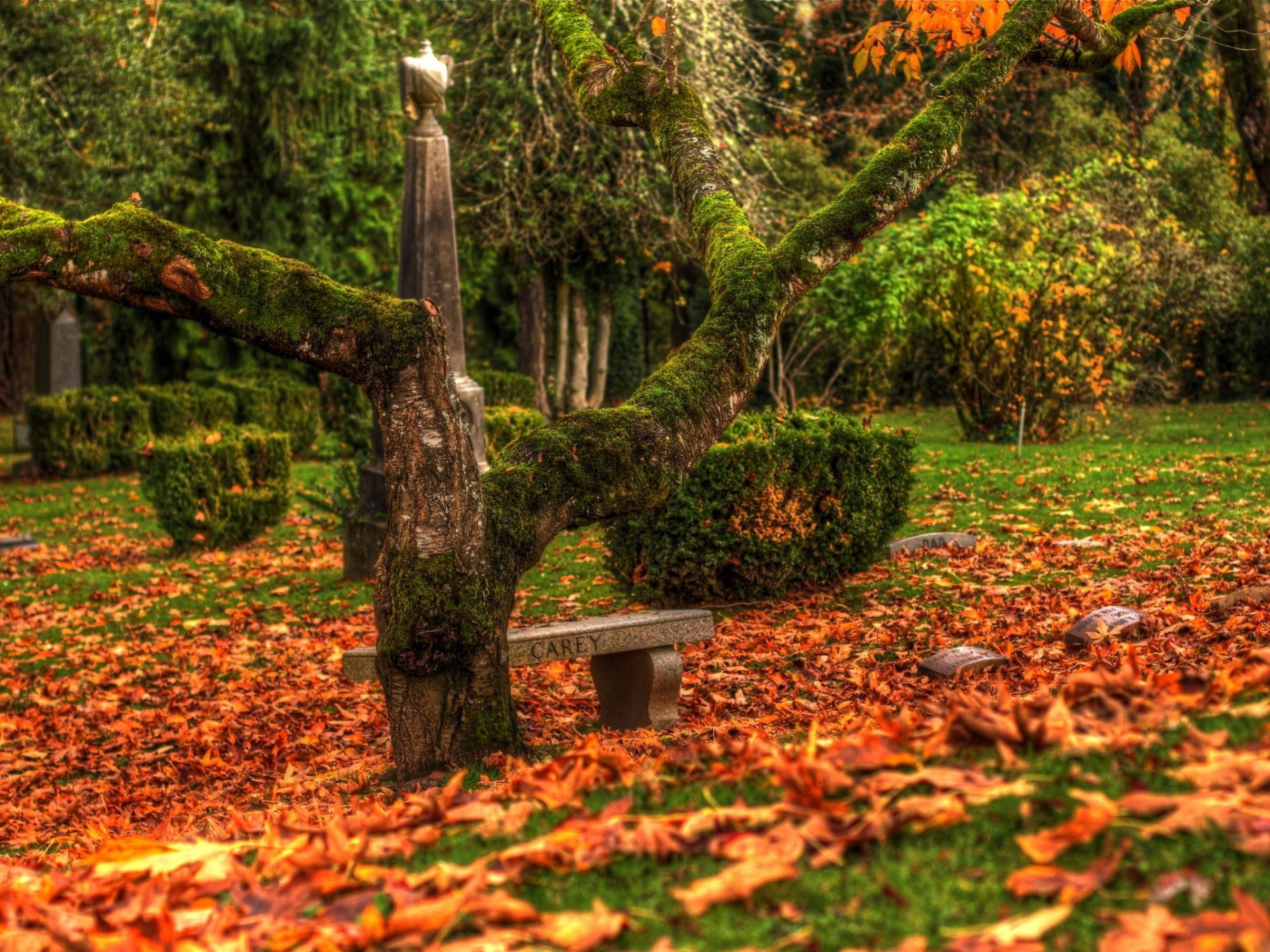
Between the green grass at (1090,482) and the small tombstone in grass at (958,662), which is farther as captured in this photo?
the green grass at (1090,482)

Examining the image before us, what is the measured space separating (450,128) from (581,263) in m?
2.98

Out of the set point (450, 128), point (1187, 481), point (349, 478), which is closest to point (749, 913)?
point (349, 478)

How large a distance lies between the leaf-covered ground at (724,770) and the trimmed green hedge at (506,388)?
667 cm

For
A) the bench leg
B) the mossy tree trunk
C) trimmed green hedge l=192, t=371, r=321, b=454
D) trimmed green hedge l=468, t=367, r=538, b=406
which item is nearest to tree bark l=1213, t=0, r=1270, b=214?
the mossy tree trunk

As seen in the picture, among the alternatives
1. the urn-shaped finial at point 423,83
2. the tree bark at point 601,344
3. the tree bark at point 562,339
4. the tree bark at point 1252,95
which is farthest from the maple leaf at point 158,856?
the tree bark at point 601,344

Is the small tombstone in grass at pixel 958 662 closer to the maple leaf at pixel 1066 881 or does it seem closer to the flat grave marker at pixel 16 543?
the maple leaf at pixel 1066 881

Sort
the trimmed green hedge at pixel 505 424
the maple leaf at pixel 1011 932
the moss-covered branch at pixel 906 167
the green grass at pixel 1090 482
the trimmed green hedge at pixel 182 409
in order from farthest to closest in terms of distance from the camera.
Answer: the trimmed green hedge at pixel 182 409 → the trimmed green hedge at pixel 505 424 → the green grass at pixel 1090 482 → the moss-covered branch at pixel 906 167 → the maple leaf at pixel 1011 932

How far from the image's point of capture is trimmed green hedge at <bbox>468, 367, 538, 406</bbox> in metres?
18.1

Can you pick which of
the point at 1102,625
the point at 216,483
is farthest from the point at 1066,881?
the point at 216,483

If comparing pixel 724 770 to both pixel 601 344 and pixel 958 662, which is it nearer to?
pixel 958 662

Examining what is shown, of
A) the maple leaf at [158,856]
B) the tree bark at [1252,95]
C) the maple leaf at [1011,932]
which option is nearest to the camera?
the maple leaf at [1011,932]

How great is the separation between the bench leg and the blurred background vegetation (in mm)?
6254

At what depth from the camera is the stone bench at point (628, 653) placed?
6074 mm

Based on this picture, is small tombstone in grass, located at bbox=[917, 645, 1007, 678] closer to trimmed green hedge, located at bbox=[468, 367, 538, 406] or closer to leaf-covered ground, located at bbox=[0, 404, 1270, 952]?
leaf-covered ground, located at bbox=[0, 404, 1270, 952]
